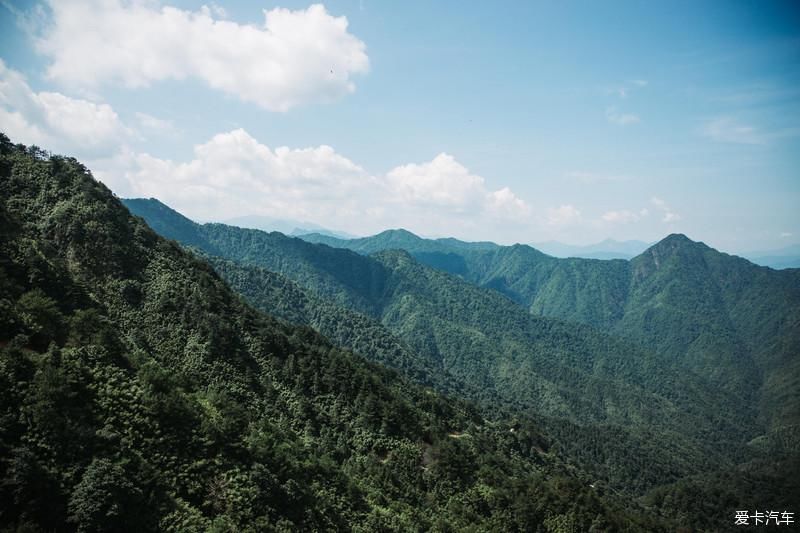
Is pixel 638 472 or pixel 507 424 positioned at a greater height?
pixel 507 424

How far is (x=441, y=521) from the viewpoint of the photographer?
182 ft

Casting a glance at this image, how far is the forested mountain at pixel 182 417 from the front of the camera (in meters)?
30.9

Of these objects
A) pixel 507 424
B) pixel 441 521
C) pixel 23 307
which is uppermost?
pixel 23 307

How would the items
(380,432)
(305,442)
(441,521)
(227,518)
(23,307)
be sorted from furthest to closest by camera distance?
1. (380,432)
2. (305,442)
3. (441,521)
4. (23,307)
5. (227,518)

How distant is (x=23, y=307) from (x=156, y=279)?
114ft

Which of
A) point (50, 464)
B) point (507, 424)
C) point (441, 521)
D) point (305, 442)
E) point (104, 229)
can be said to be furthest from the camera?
point (507, 424)

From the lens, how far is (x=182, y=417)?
134ft

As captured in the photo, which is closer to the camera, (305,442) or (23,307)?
(23,307)

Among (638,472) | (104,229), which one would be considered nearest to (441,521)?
(104,229)

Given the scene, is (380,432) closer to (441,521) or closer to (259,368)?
(441,521)

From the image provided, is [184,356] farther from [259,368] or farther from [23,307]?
[23,307]

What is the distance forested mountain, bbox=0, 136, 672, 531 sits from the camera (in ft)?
102

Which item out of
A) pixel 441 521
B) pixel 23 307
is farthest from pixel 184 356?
pixel 441 521

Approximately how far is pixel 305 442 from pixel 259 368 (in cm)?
1592
